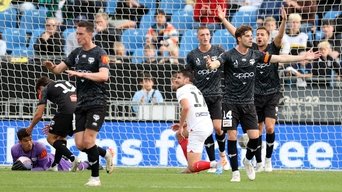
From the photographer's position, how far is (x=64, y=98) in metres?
17.9

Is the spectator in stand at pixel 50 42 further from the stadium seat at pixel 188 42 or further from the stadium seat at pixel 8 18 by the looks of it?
the stadium seat at pixel 188 42

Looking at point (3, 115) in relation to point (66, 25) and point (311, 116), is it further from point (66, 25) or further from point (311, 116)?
point (311, 116)

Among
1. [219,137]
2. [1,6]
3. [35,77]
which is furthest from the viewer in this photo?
[35,77]

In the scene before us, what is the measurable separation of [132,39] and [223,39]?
73.7 inches

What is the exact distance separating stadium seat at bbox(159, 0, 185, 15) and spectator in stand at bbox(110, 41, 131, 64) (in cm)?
162

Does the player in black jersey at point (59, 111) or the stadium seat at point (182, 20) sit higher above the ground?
the stadium seat at point (182, 20)

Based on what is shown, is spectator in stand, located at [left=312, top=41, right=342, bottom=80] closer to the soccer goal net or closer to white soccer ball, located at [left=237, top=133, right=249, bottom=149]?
the soccer goal net

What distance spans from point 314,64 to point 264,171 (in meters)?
3.68

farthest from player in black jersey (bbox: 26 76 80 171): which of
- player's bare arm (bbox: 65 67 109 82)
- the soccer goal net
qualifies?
player's bare arm (bbox: 65 67 109 82)

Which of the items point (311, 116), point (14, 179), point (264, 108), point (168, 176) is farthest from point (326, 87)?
point (14, 179)

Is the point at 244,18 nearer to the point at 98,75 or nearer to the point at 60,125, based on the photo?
the point at 60,125

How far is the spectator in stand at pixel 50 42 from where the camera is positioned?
21453mm

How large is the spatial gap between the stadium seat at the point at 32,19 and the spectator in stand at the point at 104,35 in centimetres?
114

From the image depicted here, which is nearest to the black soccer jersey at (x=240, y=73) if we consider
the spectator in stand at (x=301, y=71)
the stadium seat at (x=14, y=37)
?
the spectator in stand at (x=301, y=71)
